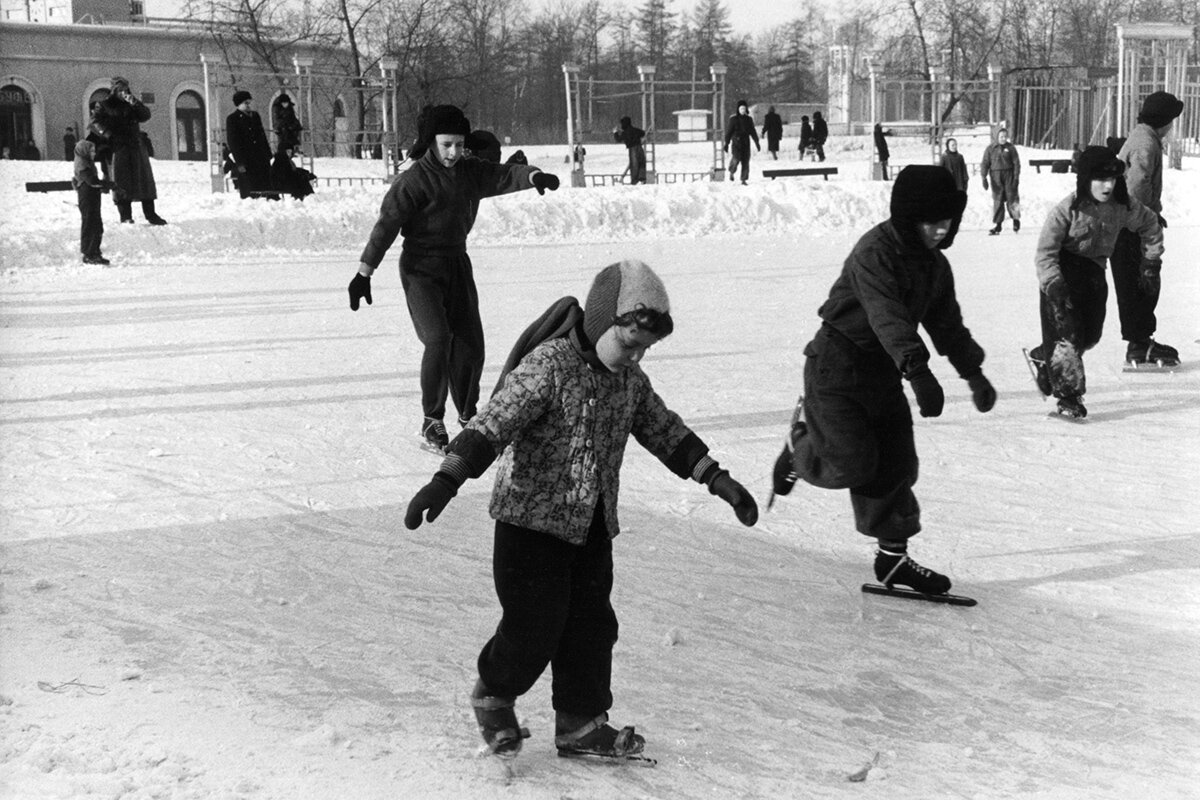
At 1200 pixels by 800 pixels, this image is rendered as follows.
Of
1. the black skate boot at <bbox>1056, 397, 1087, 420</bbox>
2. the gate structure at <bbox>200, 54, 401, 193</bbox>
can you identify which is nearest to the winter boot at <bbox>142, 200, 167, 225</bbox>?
the gate structure at <bbox>200, 54, 401, 193</bbox>

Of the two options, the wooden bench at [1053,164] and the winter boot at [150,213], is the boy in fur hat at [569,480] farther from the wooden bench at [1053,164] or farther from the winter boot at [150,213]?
the wooden bench at [1053,164]

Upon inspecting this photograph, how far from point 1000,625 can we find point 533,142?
151 feet

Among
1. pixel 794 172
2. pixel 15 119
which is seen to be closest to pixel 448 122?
pixel 794 172

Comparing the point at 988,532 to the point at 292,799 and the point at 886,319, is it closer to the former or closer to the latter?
the point at 886,319

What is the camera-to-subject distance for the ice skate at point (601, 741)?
129 inches

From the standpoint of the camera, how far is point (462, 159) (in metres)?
6.56

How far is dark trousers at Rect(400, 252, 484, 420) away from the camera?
6.48 m

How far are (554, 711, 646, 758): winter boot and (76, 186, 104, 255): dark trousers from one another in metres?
12.6

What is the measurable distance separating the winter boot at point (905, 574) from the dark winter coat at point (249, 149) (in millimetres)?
15573

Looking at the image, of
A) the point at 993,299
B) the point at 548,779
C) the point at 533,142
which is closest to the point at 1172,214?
the point at 993,299

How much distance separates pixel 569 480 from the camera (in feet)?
10.4

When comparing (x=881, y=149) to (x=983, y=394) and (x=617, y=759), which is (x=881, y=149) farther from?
(x=617, y=759)

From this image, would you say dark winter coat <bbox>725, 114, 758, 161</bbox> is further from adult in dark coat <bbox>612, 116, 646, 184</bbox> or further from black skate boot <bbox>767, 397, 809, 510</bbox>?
black skate boot <bbox>767, 397, 809, 510</bbox>

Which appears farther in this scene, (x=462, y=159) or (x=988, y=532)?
(x=462, y=159)
